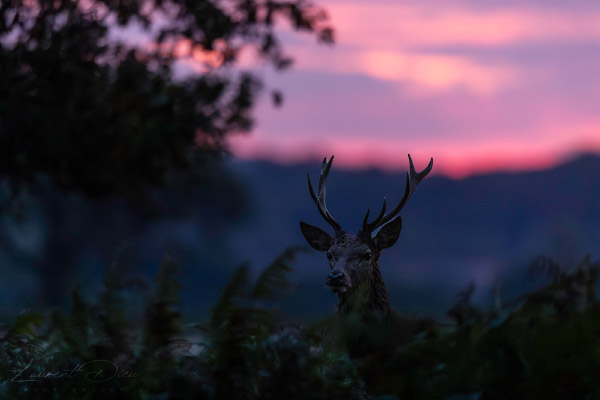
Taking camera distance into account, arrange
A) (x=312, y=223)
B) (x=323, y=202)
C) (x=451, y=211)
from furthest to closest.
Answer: (x=451, y=211), (x=312, y=223), (x=323, y=202)

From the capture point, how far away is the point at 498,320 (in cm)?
277

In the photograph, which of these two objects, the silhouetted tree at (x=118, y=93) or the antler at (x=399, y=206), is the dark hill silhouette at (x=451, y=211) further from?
the antler at (x=399, y=206)

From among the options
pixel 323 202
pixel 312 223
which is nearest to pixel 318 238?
pixel 323 202

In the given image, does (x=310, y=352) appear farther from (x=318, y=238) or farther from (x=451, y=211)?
(x=451, y=211)

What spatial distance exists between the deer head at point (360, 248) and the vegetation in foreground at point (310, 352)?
2.95m

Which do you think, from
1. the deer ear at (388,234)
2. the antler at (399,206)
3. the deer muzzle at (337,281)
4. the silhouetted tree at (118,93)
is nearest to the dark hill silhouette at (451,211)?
the silhouetted tree at (118,93)

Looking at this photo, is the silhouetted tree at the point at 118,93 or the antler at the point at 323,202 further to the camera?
the silhouetted tree at the point at 118,93

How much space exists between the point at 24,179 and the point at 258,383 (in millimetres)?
9629

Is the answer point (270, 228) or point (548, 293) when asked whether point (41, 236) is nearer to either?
point (270, 228)

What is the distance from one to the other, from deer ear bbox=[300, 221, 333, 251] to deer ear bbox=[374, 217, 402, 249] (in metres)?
0.51

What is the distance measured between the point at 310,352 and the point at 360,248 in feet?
12.8

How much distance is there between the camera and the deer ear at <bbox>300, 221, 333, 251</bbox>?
7277 millimetres

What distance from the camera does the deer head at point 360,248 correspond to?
6.27 m

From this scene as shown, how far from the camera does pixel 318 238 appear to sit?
7332 mm
